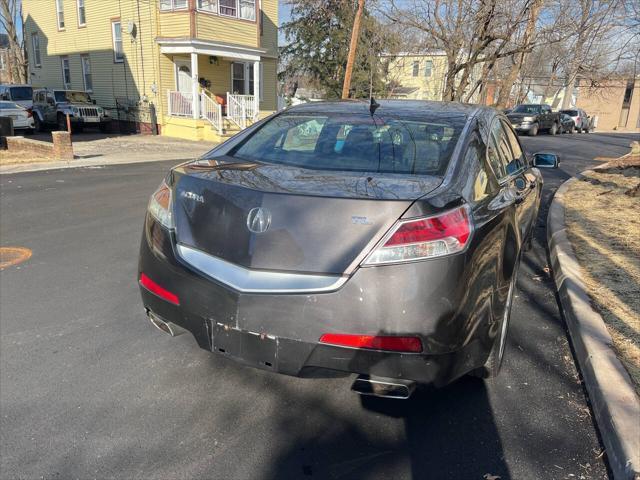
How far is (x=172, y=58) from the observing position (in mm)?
20922

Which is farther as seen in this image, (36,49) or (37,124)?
(36,49)

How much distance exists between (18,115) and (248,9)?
10648 mm

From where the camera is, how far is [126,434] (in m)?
2.51

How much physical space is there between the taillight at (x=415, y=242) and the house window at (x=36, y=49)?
1274 inches

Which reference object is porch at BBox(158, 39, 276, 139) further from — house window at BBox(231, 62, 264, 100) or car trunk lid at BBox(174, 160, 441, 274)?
car trunk lid at BBox(174, 160, 441, 274)

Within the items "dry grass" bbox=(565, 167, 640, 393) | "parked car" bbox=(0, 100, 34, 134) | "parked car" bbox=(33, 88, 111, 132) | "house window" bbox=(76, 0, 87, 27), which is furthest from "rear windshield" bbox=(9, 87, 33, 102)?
"dry grass" bbox=(565, 167, 640, 393)

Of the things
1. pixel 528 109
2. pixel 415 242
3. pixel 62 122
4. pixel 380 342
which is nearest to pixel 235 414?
pixel 380 342

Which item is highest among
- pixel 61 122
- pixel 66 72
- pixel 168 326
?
pixel 66 72

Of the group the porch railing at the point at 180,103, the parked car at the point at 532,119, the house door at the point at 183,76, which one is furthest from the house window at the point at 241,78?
the parked car at the point at 532,119

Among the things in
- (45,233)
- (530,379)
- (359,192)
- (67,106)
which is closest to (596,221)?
(530,379)

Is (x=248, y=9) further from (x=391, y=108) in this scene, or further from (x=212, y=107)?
(x=391, y=108)

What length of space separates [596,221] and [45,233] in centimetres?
699

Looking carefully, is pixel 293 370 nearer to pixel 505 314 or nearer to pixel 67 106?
pixel 505 314

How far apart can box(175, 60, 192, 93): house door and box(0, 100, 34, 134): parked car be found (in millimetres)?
5915
